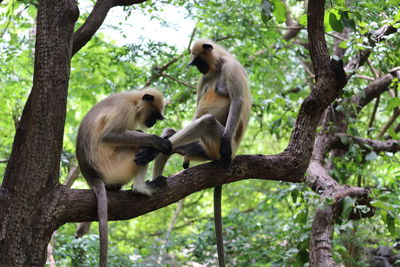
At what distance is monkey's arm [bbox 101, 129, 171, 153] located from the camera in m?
3.79

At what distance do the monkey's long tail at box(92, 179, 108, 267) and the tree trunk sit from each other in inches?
11.5

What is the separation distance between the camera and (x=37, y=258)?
10.2 feet

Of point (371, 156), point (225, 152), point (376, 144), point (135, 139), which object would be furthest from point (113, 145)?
point (376, 144)

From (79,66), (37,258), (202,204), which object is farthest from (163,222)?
(37,258)

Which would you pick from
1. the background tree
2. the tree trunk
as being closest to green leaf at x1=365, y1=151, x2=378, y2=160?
the background tree

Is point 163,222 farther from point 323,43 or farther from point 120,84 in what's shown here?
point 323,43

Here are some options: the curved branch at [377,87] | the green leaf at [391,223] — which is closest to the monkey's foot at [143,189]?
the green leaf at [391,223]

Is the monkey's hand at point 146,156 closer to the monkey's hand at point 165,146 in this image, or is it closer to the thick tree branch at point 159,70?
the monkey's hand at point 165,146

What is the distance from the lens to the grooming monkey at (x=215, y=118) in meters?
4.05

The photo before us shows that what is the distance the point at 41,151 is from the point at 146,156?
0.85 metres

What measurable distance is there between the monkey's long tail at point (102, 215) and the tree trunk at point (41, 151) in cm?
29

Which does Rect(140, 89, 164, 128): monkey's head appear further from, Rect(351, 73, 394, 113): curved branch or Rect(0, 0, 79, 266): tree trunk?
Rect(351, 73, 394, 113): curved branch

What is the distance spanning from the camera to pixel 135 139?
3.82 metres

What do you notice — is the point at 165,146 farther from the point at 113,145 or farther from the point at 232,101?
the point at 232,101
